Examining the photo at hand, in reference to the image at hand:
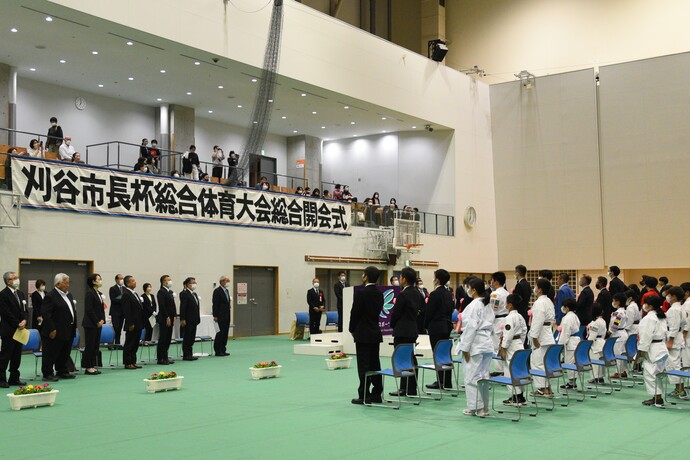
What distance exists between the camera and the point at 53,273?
17.4 metres

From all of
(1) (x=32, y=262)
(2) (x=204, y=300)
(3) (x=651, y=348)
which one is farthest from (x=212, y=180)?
(3) (x=651, y=348)

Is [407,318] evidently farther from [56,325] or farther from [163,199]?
[163,199]

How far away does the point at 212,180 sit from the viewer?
21484 millimetres

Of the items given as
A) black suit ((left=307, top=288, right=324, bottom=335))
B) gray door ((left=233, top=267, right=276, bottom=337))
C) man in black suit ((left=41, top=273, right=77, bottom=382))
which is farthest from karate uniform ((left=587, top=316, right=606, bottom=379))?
gray door ((left=233, top=267, right=276, bottom=337))

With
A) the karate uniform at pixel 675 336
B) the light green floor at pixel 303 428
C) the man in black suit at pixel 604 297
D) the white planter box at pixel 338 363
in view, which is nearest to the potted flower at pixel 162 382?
the light green floor at pixel 303 428

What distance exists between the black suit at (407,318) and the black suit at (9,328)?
6.09 meters

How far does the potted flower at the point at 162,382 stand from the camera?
1077 centimetres

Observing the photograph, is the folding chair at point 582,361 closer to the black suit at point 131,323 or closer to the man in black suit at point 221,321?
the black suit at point 131,323

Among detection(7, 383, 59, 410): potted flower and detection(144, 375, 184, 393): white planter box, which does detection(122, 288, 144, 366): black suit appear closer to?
detection(144, 375, 184, 393): white planter box

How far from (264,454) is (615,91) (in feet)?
85.0

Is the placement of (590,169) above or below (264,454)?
above

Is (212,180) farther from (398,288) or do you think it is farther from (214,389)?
(214,389)

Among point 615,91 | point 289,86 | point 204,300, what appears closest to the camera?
point 204,300

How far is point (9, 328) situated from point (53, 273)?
6.31 meters
